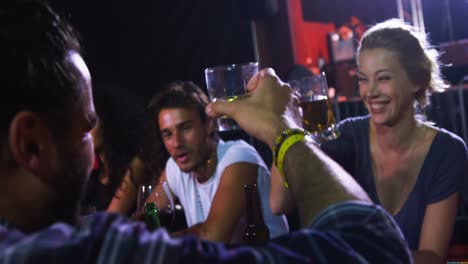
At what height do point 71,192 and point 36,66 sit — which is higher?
point 36,66

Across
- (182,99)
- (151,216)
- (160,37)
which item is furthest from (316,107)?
(160,37)

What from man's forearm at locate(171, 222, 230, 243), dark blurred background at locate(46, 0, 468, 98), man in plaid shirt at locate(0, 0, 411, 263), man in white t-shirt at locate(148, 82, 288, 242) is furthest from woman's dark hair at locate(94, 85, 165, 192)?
man in plaid shirt at locate(0, 0, 411, 263)

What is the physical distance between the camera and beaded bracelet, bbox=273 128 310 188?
2.85 feet

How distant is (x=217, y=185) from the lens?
8.82 ft

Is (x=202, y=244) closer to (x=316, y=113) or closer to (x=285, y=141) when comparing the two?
(x=285, y=141)

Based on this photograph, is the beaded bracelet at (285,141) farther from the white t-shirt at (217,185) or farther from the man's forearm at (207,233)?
the white t-shirt at (217,185)

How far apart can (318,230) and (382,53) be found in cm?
158

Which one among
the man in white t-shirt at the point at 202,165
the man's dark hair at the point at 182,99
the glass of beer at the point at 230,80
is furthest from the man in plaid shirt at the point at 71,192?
the man's dark hair at the point at 182,99

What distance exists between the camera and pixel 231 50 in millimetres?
5449

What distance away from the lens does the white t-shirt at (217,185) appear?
2.51 metres

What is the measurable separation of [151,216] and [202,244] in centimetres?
97

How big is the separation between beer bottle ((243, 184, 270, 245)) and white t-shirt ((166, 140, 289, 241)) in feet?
1.78

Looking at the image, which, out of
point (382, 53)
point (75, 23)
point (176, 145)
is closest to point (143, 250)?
point (382, 53)

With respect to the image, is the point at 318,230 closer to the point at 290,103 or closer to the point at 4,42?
the point at 290,103
